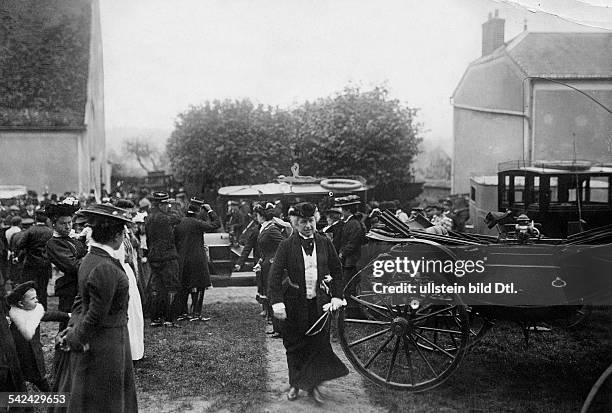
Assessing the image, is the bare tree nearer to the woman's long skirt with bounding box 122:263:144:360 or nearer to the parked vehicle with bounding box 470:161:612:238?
the woman's long skirt with bounding box 122:263:144:360

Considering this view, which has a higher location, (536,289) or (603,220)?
(603,220)

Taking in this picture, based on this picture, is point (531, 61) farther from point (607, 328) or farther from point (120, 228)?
point (120, 228)

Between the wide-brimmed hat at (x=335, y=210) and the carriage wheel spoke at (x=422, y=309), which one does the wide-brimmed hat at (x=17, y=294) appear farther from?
the wide-brimmed hat at (x=335, y=210)

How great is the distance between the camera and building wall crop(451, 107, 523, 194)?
4.81 meters

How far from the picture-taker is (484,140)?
4984 millimetres

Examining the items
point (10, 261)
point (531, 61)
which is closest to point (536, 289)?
point (531, 61)

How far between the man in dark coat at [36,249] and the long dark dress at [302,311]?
97.0 inches

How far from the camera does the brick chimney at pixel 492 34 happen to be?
4.71 m

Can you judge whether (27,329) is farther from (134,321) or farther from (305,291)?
(305,291)

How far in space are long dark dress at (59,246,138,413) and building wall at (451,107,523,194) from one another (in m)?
3.11

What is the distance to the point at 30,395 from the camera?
3.72 m

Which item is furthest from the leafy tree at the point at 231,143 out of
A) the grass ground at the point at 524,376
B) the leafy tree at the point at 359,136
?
the grass ground at the point at 524,376

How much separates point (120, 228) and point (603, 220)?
3.86 meters

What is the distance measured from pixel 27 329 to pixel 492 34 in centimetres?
405
